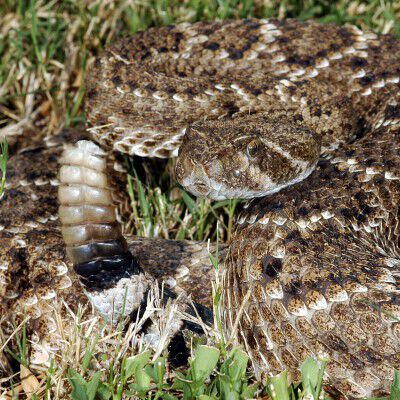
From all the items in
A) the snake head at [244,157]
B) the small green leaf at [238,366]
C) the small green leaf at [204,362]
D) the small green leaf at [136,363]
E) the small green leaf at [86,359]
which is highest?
the snake head at [244,157]

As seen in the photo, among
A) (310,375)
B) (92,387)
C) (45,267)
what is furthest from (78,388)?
(45,267)

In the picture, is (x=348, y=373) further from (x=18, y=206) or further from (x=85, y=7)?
(x=85, y=7)

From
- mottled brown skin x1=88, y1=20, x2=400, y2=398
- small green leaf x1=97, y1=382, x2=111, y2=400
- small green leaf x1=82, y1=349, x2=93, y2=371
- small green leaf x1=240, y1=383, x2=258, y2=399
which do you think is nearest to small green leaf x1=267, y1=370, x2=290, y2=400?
small green leaf x1=240, y1=383, x2=258, y2=399

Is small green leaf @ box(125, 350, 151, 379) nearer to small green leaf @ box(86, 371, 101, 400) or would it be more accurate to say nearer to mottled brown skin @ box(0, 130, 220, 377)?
small green leaf @ box(86, 371, 101, 400)

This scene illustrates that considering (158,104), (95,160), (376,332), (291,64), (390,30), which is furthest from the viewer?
(390,30)

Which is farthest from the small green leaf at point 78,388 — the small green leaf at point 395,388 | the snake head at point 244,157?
the small green leaf at point 395,388

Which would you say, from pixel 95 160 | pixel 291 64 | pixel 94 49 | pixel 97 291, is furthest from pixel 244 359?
pixel 94 49

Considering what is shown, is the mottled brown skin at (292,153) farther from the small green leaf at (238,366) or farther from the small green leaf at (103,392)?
the small green leaf at (103,392)
